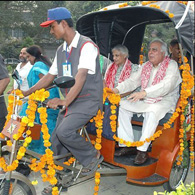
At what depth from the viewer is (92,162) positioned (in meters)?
3.10

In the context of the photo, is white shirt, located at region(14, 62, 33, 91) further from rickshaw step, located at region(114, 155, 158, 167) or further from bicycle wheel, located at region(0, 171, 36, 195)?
bicycle wheel, located at region(0, 171, 36, 195)

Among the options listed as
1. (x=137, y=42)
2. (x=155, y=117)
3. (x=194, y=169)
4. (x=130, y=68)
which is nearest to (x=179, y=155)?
(x=155, y=117)

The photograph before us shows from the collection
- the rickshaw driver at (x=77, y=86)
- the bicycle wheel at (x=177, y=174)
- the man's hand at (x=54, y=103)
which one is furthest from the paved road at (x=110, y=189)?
the man's hand at (x=54, y=103)

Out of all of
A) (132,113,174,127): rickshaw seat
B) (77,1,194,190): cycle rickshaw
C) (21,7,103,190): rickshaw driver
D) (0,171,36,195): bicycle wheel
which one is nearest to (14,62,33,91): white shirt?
(77,1,194,190): cycle rickshaw

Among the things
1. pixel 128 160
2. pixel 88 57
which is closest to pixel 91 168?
pixel 128 160

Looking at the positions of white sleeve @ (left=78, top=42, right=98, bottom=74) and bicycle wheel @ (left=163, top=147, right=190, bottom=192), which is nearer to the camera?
white sleeve @ (left=78, top=42, right=98, bottom=74)

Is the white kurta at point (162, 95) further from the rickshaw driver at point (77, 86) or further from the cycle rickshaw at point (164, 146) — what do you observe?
the rickshaw driver at point (77, 86)

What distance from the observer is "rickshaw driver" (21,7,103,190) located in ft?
9.18

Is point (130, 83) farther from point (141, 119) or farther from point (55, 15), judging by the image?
point (55, 15)

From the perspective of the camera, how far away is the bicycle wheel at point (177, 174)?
382cm

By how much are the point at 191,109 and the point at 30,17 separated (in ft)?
92.4

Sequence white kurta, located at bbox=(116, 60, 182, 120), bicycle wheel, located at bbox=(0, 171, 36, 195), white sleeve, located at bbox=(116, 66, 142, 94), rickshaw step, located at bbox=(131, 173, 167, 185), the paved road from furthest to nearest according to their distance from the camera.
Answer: white sleeve, located at bbox=(116, 66, 142, 94)
the paved road
white kurta, located at bbox=(116, 60, 182, 120)
rickshaw step, located at bbox=(131, 173, 167, 185)
bicycle wheel, located at bbox=(0, 171, 36, 195)

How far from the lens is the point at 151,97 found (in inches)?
155

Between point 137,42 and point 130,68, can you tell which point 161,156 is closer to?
point 130,68
